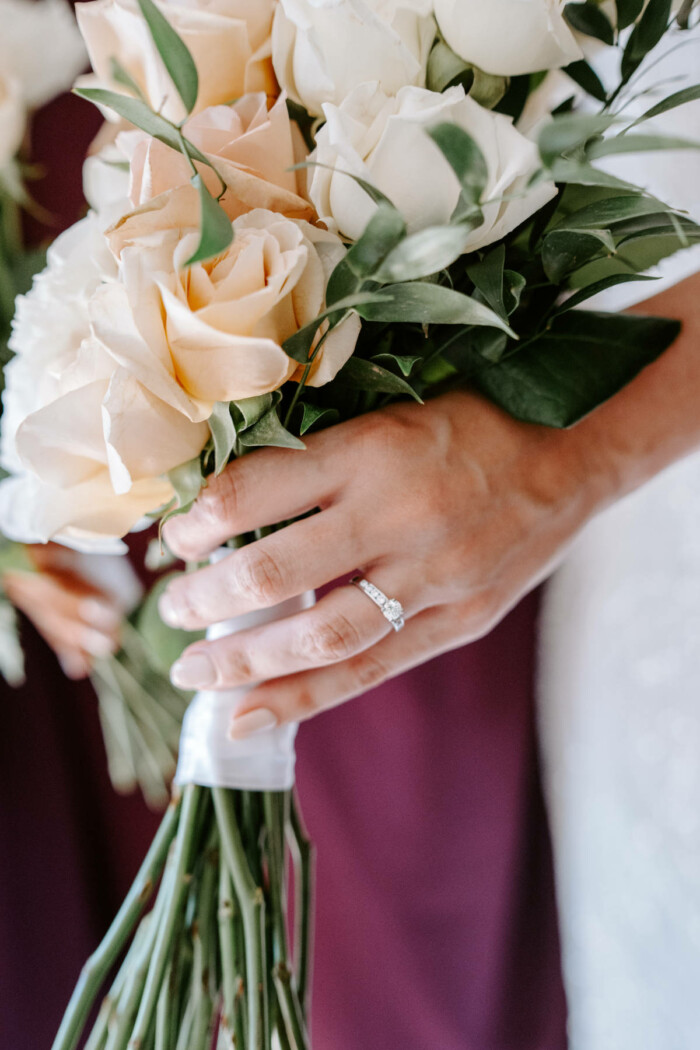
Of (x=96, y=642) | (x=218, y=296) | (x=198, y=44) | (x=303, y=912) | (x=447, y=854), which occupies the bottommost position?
(x=447, y=854)

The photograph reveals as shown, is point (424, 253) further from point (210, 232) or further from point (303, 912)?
point (303, 912)

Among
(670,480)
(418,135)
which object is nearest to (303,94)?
(418,135)

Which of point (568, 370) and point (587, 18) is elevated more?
point (587, 18)

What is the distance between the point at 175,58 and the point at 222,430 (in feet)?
0.47

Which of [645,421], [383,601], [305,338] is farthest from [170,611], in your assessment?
[645,421]

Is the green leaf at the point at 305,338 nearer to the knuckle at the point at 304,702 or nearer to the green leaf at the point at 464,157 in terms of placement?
the green leaf at the point at 464,157

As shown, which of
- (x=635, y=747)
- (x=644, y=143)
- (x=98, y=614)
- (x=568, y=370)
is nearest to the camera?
(x=644, y=143)

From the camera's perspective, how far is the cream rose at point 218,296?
305 mm

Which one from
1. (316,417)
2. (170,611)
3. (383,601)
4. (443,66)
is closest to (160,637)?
(170,611)

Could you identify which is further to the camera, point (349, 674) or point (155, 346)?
point (349, 674)

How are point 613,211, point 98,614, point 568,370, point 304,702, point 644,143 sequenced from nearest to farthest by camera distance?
→ 1. point 644,143
2. point 613,211
3. point 568,370
4. point 304,702
5. point 98,614

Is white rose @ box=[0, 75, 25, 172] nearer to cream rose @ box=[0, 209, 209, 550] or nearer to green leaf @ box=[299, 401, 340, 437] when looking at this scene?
cream rose @ box=[0, 209, 209, 550]

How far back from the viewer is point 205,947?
19.5 inches

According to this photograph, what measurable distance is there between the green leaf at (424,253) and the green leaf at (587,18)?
0.15 m
